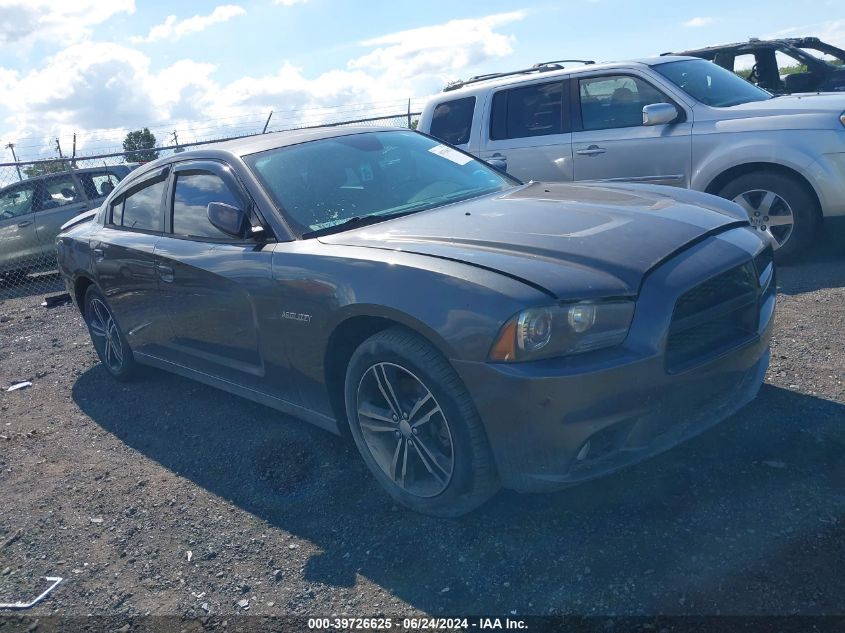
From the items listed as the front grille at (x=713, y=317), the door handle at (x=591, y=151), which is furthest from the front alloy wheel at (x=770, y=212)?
the front grille at (x=713, y=317)

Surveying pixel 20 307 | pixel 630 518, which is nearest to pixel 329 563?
pixel 630 518

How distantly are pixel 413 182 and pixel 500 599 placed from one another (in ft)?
8.09

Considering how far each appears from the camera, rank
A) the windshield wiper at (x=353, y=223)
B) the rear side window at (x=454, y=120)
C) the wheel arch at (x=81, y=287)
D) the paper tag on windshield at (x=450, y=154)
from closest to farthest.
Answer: the windshield wiper at (x=353, y=223) → the paper tag on windshield at (x=450, y=154) → the wheel arch at (x=81, y=287) → the rear side window at (x=454, y=120)

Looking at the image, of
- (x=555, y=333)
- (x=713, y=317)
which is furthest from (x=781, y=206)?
(x=555, y=333)

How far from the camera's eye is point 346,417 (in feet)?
12.4

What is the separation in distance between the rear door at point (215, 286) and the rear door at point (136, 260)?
0.15 meters

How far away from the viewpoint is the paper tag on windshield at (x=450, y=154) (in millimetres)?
4910

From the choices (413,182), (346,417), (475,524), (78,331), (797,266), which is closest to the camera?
(475,524)

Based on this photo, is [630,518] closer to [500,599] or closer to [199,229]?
[500,599]

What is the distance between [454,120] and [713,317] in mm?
5599

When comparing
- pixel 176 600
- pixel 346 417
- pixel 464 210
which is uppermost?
pixel 464 210

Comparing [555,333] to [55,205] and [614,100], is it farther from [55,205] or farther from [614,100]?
[55,205]

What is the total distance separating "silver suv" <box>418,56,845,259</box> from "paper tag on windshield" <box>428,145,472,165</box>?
311mm

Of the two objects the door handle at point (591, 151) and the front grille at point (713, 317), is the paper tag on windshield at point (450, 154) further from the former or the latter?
the door handle at point (591, 151)
